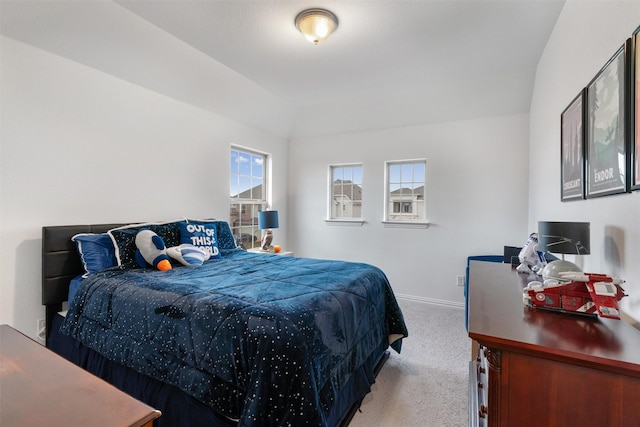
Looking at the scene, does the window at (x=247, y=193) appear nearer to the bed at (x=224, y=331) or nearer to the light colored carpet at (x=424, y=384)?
the bed at (x=224, y=331)

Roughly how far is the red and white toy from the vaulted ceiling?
202cm

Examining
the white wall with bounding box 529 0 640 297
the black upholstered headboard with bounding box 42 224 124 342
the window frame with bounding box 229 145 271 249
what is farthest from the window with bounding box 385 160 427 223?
the black upholstered headboard with bounding box 42 224 124 342

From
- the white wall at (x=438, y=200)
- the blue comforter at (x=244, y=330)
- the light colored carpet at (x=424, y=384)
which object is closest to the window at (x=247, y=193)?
the white wall at (x=438, y=200)

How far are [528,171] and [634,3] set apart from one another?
2.64 metres

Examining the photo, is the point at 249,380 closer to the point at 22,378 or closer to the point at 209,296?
the point at 209,296

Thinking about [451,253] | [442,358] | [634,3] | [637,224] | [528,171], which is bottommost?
[442,358]

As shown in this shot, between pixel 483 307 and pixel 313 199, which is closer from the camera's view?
pixel 483 307

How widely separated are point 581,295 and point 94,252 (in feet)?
9.77

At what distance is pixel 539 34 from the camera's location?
244 cm

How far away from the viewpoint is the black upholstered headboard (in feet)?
7.36

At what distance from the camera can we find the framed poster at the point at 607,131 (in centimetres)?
120

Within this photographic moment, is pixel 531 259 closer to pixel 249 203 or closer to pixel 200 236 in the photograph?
pixel 200 236

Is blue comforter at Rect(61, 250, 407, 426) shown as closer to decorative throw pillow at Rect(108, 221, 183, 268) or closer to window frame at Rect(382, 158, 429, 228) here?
decorative throw pillow at Rect(108, 221, 183, 268)

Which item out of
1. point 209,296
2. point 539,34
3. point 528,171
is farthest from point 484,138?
point 209,296
